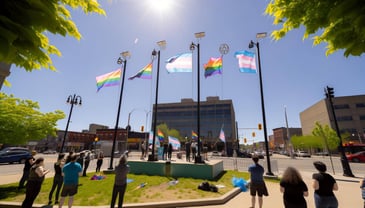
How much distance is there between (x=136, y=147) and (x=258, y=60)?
6407 cm

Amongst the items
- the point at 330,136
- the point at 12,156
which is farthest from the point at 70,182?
the point at 330,136

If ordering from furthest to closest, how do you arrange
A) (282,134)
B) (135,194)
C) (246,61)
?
(282,134)
(246,61)
(135,194)

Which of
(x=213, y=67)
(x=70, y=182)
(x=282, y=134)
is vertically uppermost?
(x=282, y=134)

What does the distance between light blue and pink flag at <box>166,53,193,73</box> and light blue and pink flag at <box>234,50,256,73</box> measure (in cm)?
374

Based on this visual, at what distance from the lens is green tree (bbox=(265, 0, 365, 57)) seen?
7.11ft

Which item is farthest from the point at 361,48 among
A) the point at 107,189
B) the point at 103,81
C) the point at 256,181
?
the point at 103,81

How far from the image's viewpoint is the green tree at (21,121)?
35.8ft

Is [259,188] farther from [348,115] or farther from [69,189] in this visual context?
[348,115]

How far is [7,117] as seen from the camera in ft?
35.4

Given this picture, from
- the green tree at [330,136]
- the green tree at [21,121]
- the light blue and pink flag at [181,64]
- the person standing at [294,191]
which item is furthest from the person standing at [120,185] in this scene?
the green tree at [330,136]

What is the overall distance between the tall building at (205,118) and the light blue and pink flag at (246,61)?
54.3 m

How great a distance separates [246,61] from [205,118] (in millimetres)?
59819

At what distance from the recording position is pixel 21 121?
460 inches

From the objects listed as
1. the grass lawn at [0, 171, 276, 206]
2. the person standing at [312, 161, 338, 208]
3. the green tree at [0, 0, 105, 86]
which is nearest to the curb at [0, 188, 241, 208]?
the grass lawn at [0, 171, 276, 206]
